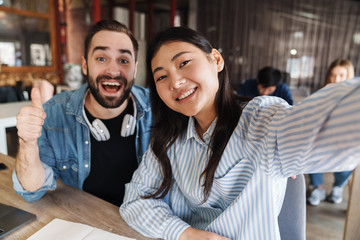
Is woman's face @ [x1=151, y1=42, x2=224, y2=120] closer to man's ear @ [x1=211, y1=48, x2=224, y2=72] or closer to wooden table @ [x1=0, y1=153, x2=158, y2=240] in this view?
man's ear @ [x1=211, y1=48, x2=224, y2=72]

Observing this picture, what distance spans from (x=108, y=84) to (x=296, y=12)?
5336mm

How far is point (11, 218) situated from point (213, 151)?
0.76 metres

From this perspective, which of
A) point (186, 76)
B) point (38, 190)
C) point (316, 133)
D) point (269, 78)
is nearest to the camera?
point (316, 133)

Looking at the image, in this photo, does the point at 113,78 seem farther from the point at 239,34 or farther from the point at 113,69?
the point at 239,34

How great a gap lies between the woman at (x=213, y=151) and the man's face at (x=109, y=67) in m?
0.39

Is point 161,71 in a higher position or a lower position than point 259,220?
higher

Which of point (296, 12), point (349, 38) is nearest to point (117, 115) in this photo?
point (296, 12)

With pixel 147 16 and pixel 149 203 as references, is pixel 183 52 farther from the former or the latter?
pixel 147 16

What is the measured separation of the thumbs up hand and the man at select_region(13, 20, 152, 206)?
349 mm

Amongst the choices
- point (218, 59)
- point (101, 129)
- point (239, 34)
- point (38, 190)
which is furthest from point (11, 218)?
point (239, 34)

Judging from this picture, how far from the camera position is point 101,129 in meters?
1.44

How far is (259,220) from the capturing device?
824 millimetres

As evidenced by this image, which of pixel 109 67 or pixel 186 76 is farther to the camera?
pixel 109 67

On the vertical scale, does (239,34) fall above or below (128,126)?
above
